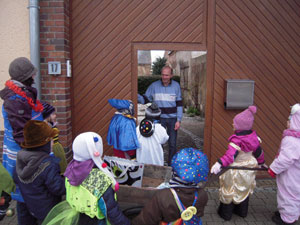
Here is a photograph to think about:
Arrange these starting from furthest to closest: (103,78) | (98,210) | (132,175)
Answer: (103,78) < (132,175) < (98,210)

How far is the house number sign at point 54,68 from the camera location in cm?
449

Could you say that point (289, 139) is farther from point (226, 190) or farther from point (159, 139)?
point (159, 139)

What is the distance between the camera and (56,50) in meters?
4.51

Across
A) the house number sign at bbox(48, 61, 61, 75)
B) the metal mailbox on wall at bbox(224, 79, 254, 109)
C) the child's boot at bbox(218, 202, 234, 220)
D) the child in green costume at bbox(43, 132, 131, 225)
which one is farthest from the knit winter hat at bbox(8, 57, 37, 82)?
the metal mailbox on wall at bbox(224, 79, 254, 109)

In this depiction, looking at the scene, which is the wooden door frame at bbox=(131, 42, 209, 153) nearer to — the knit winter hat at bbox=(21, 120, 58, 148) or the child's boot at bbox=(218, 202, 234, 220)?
the child's boot at bbox=(218, 202, 234, 220)

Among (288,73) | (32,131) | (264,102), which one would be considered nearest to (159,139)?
(32,131)

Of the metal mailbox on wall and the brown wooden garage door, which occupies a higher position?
the brown wooden garage door

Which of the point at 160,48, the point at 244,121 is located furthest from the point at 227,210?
the point at 160,48

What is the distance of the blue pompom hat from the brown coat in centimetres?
13

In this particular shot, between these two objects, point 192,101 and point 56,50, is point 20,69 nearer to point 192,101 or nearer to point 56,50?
point 56,50

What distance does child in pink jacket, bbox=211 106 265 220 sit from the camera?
11.2ft

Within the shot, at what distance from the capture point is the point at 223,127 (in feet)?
17.0

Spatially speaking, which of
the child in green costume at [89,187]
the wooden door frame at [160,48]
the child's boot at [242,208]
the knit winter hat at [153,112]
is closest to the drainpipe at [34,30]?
the wooden door frame at [160,48]

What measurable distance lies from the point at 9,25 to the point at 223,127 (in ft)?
13.0
